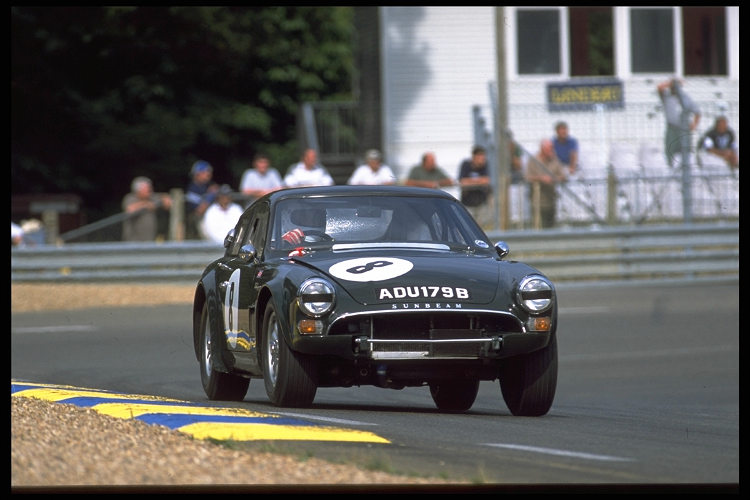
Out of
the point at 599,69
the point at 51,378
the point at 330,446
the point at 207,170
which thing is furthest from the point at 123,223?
the point at 330,446

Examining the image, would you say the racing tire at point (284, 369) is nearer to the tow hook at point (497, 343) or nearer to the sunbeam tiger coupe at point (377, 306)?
the sunbeam tiger coupe at point (377, 306)

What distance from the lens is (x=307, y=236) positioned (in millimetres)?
8852

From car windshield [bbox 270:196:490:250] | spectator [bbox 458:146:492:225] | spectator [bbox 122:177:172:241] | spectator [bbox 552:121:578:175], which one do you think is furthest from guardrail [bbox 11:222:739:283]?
car windshield [bbox 270:196:490:250]

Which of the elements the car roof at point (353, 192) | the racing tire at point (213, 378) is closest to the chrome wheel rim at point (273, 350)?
the racing tire at point (213, 378)

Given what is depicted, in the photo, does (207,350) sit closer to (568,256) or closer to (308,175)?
(568,256)

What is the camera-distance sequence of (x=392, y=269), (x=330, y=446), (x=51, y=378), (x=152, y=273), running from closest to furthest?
1. (x=330, y=446)
2. (x=392, y=269)
3. (x=51, y=378)
4. (x=152, y=273)

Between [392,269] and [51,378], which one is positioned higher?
[392,269]

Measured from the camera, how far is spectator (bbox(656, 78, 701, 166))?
23.8m

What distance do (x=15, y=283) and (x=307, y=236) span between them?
42.1 ft

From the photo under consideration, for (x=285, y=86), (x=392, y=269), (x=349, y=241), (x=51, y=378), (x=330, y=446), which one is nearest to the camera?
(x=330, y=446)

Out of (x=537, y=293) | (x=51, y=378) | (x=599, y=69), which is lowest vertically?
(x=51, y=378)

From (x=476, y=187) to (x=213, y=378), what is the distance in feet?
49.2

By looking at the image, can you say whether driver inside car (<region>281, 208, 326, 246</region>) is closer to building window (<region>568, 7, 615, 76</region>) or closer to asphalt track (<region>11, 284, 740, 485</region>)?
asphalt track (<region>11, 284, 740, 485</region>)
